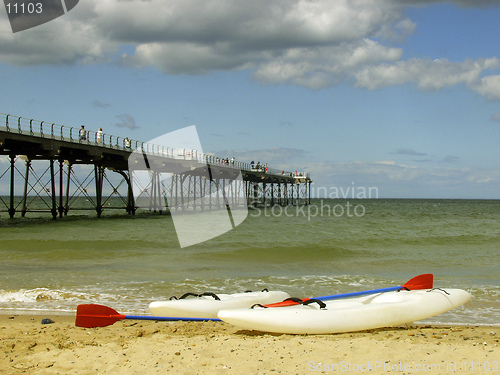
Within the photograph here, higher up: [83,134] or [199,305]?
[83,134]

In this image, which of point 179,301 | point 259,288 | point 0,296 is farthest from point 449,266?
point 0,296

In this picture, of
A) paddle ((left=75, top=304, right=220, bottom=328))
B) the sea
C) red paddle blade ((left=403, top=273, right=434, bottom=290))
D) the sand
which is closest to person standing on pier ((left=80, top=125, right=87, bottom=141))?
the sea

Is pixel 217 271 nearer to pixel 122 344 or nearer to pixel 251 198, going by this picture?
pixel 122 344

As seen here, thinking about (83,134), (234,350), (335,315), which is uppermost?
(83,134)

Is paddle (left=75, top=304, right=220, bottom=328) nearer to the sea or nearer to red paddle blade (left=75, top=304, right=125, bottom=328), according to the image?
red paddle blade (left=75, top=304, right=125, bottom=328)

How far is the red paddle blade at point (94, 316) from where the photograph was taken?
6.32m

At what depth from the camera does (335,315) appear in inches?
235

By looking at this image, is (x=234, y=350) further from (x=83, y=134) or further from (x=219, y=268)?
(x=83, y=134)

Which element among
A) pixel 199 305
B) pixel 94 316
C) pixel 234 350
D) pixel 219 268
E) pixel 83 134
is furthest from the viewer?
pixel 83 134

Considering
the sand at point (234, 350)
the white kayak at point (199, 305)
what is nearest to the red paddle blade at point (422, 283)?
the sand at point (234, 350)

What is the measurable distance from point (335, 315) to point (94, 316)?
3.38 metres

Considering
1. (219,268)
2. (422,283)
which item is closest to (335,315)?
(422,283)

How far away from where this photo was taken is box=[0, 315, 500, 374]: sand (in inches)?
182

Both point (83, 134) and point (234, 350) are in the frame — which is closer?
point (234, 350)
